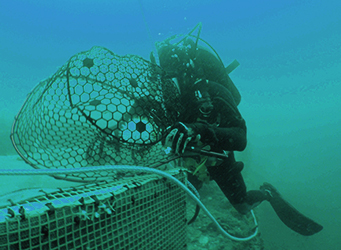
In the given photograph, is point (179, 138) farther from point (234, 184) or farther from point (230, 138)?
point (234, 184)

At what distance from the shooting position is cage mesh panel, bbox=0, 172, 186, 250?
64 centimetres

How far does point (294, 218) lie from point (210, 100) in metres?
3.45

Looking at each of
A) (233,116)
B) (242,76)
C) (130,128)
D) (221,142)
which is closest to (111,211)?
(130,128)

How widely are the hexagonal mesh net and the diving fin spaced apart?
3633 millimetres

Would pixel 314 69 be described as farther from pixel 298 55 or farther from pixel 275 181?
pixel 275 181

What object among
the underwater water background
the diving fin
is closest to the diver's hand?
the diving fin

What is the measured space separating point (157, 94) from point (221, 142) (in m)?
0.94

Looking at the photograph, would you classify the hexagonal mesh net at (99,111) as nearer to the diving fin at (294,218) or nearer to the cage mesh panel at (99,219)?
the cage mesh panel at (99,219)

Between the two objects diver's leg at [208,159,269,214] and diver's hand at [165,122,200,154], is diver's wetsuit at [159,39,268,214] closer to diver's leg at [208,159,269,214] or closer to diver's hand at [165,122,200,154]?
diver's leg at [208,159,269,214]

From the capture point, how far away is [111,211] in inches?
33.7

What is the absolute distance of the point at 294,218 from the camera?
403 centimetres

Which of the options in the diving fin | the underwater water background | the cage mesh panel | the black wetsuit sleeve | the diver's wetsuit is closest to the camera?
the cage mesh panel

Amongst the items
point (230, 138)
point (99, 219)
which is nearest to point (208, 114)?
point (230, 138)

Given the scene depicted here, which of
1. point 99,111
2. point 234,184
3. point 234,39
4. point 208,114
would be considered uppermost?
point 234,39
